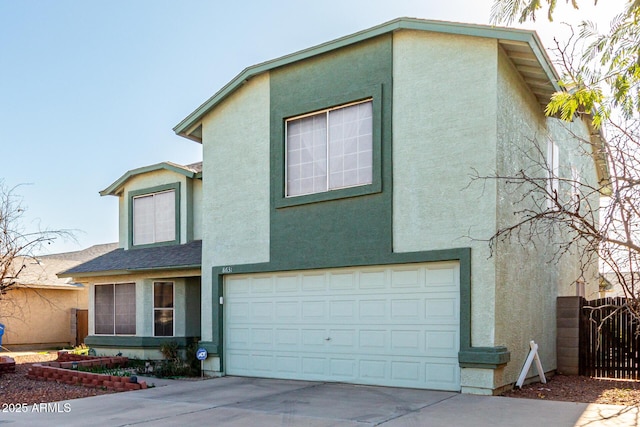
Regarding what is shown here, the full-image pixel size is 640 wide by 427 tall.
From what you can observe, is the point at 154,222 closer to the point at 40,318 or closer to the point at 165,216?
the point at 165,216

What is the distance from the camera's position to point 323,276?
1315cm

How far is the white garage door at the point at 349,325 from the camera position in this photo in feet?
37.5

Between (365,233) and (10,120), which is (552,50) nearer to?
(365,233)

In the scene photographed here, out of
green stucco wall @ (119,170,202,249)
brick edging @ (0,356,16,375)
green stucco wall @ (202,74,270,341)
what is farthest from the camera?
green stucco wall @ (119,170,202,249)

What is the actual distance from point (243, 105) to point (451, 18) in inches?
224

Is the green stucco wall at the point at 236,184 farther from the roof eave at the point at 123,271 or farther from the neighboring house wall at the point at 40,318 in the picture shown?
the neighboring house wall at the point at 40,318

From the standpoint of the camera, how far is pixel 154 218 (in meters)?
19.2

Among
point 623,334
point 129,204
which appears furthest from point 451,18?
point 129,204

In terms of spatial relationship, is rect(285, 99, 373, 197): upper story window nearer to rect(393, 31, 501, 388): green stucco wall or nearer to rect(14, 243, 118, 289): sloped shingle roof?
rect(393, 31, 501, 388): green stucco wall

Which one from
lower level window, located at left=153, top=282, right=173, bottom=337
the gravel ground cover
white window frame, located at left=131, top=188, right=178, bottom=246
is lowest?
the gravel ground cover

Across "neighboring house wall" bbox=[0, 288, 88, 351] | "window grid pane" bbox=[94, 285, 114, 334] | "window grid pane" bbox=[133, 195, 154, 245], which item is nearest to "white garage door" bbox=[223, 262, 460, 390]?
"window grid pane" bbox=[133, 195, 154, 245]

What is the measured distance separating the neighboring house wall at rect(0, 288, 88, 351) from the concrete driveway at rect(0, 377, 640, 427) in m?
15.3

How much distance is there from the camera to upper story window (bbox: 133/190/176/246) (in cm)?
1870

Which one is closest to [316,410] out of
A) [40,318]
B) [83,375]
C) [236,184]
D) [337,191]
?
[337,191]
